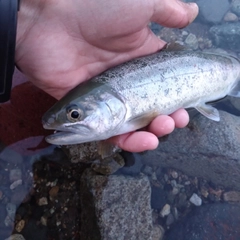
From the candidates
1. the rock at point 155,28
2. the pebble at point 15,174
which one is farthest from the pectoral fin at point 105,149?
the rock at point 155,28

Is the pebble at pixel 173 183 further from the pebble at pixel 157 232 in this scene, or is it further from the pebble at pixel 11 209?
the pebble at pixel 11 209

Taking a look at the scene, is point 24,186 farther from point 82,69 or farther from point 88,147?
point 82,69

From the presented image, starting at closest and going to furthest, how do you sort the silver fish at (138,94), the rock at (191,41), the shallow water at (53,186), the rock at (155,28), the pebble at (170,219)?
the silver fish at (138,94) → the shallow water at (53,186) → the pebble at (170,219) → the rock at (155,28) → the rock at (191,41)

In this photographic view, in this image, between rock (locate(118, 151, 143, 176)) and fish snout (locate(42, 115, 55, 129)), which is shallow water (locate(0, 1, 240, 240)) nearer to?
rock (locate(118, 151, 143, 176))

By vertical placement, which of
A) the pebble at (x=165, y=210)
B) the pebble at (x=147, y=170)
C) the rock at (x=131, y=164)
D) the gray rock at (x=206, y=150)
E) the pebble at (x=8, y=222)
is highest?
the gray rock at (x=206, y=150)

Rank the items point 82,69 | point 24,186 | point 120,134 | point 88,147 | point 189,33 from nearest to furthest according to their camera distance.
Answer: point 120,134
point 82,69
point 88,147
point 24,186
point 189,33

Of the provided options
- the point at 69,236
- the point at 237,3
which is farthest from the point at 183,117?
the point at 237,3

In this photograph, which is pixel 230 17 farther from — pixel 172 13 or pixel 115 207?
pixel 115 207
